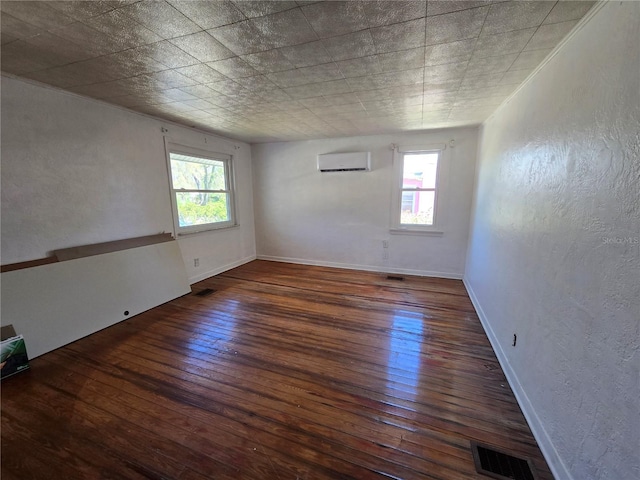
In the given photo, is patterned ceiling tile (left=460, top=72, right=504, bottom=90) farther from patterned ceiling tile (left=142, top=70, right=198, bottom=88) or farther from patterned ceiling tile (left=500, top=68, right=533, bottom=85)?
patterned ceiling tile (left=142, top=70, right=198, bottom=88)

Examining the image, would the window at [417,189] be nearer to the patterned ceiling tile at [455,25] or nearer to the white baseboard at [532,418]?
the white baseboard at [532,418]

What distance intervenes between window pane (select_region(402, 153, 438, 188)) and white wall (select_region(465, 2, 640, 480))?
2.08 metres

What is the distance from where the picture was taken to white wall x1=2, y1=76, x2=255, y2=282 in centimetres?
220

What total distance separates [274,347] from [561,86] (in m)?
2.81

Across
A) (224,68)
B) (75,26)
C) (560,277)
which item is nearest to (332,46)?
(224,68)

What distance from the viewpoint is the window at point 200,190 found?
12.3ft

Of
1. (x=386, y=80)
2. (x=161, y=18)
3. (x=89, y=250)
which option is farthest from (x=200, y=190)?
(x=386, y=80)

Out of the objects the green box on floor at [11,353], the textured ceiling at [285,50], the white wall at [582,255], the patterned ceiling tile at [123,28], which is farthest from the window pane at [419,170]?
the green box on floor at [11,353]

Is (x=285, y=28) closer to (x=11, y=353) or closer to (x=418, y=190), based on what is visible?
(x=11, y=353)

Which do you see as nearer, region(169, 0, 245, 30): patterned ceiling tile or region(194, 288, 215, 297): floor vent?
region(169, 0, 245, 30): patterned ceiling tile

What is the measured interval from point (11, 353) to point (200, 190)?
2777 millimetres

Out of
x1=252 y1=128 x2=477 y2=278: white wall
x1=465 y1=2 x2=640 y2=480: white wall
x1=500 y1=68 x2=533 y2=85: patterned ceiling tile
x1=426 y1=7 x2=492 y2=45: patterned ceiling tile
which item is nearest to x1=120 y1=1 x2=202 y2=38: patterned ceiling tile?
→ x1=426 y1=7 x2=492 y2=45: patterned ceiling tile

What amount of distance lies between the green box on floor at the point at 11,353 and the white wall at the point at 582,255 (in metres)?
3.63

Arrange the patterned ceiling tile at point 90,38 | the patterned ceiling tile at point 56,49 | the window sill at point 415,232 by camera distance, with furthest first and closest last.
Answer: the window sill at point 415,232
the patterned ceiling tile at point 56,49
the patterned ceiling tile at point 90,38
